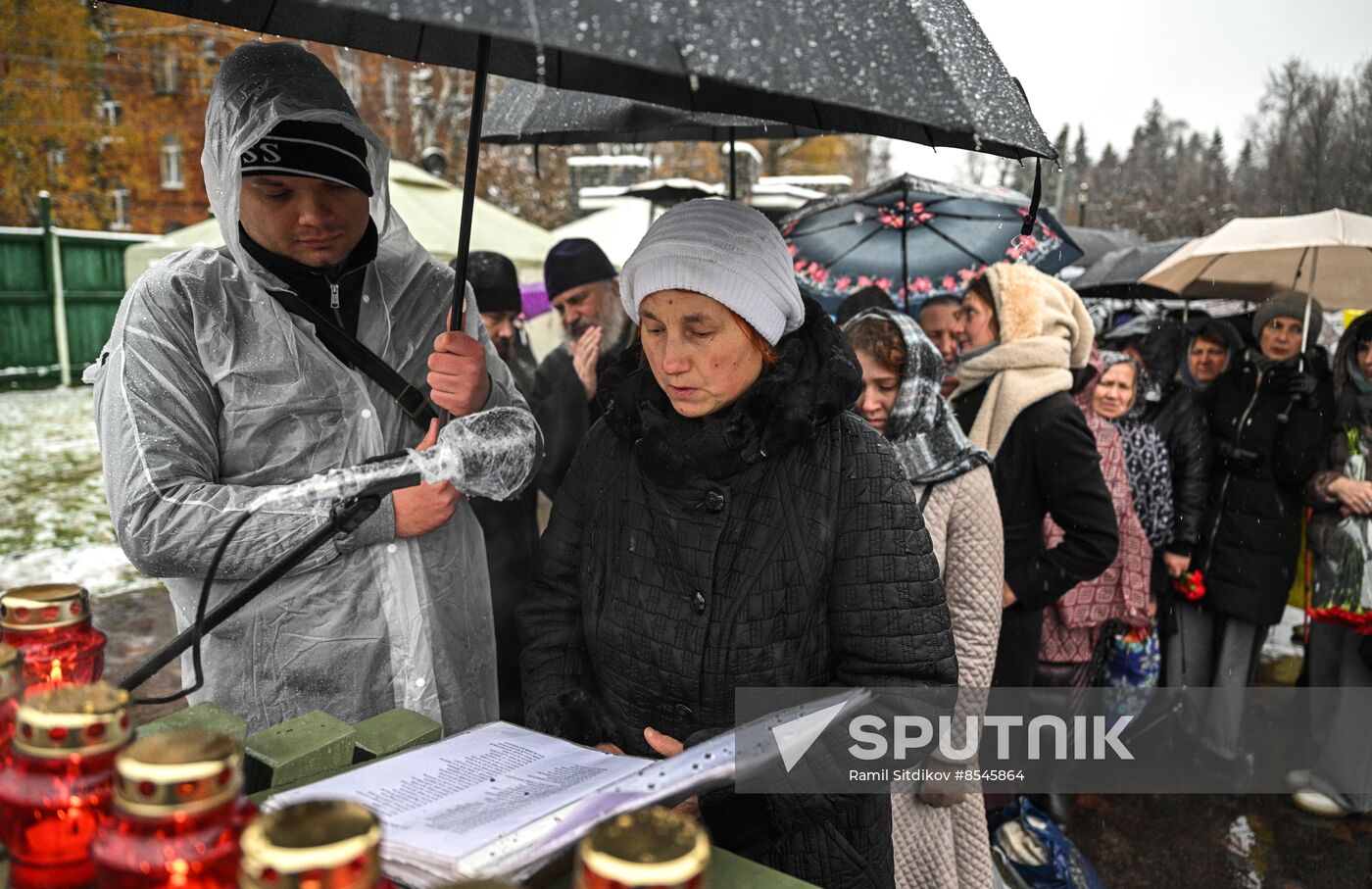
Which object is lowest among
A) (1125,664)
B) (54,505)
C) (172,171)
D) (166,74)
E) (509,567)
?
(54,505)

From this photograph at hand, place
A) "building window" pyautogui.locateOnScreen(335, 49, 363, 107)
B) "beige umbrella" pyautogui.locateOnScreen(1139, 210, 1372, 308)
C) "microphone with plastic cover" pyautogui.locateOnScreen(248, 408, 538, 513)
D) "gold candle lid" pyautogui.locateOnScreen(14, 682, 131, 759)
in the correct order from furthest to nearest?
"building window" pyautogui.locateOnScreen(335, 49, 363, 107) < "beige umbrella" pyautogui.locateOnScreen(1139, 210, 1372, 308) < "microphone with plastic cover" pyautogui.locateOnScreen(248, 408, 538, 513) < "gold candle lid" pyautogui.locateOnScreen(14, 682, 131, 759)

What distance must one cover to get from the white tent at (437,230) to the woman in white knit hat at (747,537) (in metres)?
4.91

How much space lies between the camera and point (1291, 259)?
179 inches

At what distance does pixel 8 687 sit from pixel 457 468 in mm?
726

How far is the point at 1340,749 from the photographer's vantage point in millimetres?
3953

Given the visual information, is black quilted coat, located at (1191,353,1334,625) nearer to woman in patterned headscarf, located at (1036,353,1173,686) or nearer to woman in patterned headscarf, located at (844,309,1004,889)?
woman in patterned headscarf, located at (1036,353,1173,686)

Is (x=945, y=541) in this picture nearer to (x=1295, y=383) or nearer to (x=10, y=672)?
(x=10, y=672)

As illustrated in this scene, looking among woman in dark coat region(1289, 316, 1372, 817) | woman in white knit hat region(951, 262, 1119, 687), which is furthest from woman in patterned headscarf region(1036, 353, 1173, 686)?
woman in dark coat region(1289, 316, 1372, 817)

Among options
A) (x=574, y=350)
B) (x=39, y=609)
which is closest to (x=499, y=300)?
(x=574, y=350)

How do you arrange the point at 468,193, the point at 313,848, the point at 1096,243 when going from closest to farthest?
the point at 313,848 < the point at 468,193 < the point at 1096,243

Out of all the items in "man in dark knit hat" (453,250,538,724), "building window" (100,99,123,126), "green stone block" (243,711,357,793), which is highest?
"building window" (100,99,123,126)

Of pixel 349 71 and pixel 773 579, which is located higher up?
pixel 349 71

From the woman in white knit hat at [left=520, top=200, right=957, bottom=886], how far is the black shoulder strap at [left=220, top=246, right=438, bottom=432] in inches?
17.8

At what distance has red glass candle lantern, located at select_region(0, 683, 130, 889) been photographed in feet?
2.46
